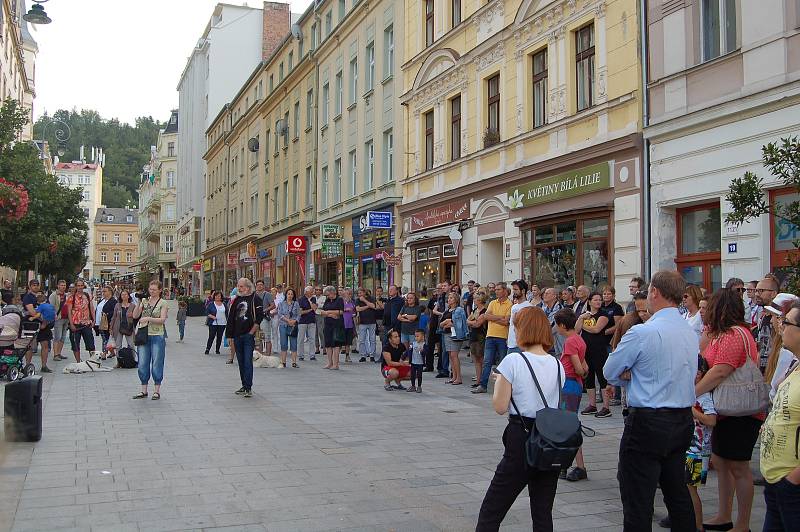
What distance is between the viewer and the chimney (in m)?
55.9

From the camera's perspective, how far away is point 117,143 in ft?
348

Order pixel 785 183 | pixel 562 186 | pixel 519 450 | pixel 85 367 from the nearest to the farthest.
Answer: pixel 519 450, pixel 785 183, pixel 85 367, pixel 562 186

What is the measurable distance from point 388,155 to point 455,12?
642 cm

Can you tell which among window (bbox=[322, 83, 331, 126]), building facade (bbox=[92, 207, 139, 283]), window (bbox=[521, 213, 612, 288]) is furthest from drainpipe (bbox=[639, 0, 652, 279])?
building facade (bbox=[92, 207, 139, 283])

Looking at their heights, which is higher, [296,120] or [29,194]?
A: [296,120]

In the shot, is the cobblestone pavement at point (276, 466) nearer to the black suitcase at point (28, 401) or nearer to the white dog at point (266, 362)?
the black suitcase at point (28, 401)

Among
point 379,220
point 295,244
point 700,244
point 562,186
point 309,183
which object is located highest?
point 309,183

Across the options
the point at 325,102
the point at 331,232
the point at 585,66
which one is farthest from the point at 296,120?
the point at 585,66

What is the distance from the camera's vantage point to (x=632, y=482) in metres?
4.50

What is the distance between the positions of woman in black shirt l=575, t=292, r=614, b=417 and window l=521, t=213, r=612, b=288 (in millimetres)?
4167

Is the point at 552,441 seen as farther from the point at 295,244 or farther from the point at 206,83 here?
the point at 206,83

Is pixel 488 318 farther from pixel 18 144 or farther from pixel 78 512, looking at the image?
pixel 18 144

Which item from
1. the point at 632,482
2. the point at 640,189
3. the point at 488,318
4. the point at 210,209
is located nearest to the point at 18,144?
the point at 488,318

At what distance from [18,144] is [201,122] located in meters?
45.9
